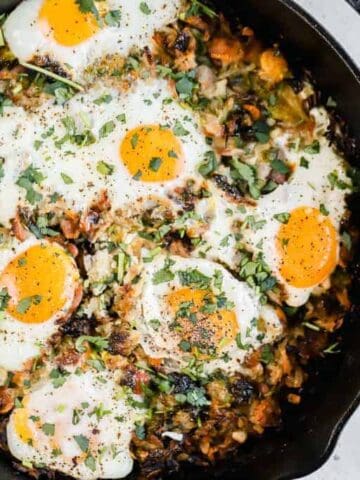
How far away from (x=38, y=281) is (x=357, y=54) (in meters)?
1.84

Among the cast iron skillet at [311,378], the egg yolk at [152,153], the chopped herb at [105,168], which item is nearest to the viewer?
the cast iron skillet at [311,378]

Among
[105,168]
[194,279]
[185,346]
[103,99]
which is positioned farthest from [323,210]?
[103,99]

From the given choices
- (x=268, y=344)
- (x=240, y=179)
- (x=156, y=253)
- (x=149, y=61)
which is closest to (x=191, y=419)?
(x=268, y=344)

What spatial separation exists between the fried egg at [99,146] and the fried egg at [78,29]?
192mm

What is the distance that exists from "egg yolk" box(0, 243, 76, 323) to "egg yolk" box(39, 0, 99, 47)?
1.00 metres

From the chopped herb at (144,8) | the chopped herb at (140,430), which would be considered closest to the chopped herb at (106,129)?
the chopped herb at (144,8)

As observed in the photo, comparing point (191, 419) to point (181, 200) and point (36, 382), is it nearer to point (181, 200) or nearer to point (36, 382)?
point (36, 382)

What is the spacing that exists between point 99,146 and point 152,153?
11.3 inches

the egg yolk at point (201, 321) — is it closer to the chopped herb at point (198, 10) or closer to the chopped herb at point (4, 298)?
the chopped herb at point (4, 298)

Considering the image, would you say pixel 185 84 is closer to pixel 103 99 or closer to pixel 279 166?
pixel 103 99

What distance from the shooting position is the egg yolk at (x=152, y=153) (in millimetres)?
4629

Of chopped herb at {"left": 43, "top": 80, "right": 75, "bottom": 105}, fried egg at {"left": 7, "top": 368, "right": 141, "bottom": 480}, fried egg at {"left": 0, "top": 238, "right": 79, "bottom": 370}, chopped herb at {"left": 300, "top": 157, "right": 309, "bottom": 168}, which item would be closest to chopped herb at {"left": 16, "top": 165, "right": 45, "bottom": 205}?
fried egg at {"left": 0, "top": 238, "right": 79, "bottom": 370}

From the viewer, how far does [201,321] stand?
466 cm

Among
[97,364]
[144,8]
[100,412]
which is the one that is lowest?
[100,412]
